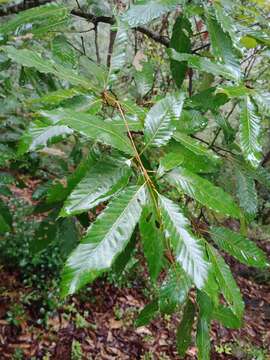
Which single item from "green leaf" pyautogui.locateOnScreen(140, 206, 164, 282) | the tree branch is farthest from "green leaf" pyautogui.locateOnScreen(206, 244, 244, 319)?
the tree branch

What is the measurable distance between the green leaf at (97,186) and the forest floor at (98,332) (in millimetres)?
2171

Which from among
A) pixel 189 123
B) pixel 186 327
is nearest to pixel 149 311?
pixel 186 327

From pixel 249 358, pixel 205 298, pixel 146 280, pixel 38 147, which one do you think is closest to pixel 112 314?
pixel 146 280

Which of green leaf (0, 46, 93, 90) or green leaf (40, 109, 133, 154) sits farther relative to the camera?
green leaf (0, 46, 93, 90)

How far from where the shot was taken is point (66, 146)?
13.1ft

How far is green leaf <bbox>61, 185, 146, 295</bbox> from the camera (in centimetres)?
59

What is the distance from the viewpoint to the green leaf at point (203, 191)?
0.71 metres

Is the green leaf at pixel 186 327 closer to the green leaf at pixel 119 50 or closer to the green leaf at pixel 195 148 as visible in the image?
the green leaf at pixel 195 148

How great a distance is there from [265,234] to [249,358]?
172cm

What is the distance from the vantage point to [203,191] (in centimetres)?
72

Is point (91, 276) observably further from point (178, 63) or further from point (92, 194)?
point (178, 63)

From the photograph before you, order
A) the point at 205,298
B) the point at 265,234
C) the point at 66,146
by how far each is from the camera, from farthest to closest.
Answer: the point at 265,234 < the point at 66,146 < the point at 205,298

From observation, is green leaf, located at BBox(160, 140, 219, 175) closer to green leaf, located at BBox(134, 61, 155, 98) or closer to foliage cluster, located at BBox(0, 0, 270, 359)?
foliage cluster, located at BBox(0, 0, 270, 359)

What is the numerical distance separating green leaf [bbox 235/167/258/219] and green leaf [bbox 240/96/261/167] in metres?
0.40
